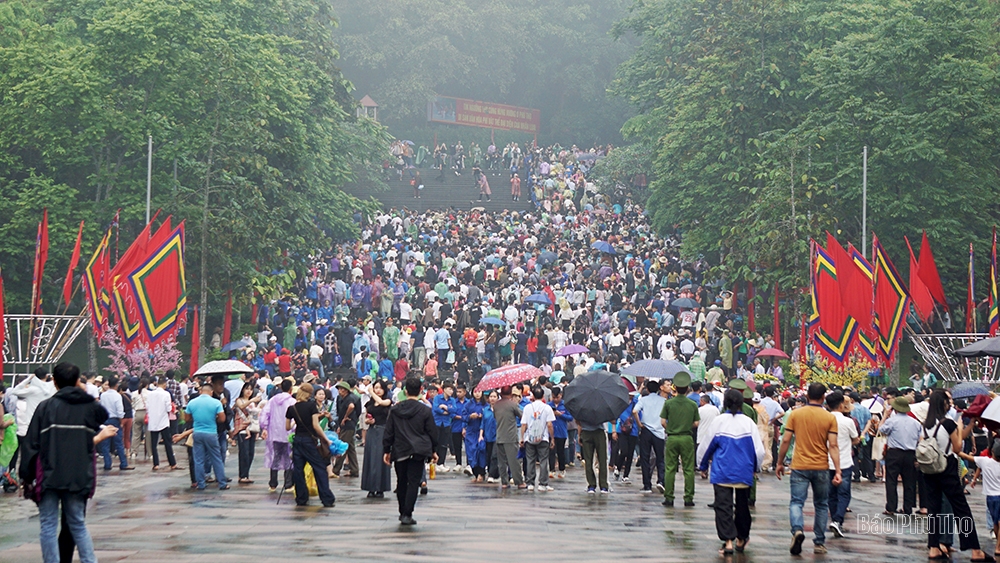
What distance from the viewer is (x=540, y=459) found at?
17.8m

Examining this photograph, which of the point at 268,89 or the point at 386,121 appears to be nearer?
the point at 268,89

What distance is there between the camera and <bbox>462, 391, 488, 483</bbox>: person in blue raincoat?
1897 centimetres

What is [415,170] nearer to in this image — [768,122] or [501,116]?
[501,116]

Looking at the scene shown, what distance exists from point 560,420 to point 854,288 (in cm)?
853

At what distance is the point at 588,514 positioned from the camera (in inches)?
586

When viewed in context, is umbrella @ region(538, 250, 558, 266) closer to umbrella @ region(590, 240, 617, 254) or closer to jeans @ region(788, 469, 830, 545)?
umbrella @ region(590, 240, 617, 254)

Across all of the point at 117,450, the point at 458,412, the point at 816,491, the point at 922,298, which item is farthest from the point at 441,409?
the point at 922,298

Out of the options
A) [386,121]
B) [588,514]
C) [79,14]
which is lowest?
[588,514]

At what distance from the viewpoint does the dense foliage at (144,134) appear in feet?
109

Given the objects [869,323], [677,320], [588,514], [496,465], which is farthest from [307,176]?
[588,514]

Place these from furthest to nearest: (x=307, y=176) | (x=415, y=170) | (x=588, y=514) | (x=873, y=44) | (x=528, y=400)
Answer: (x=415, y=170)
(x=307, y=176)
(x=873, y=44)
(x=528, y=400)
(x=588, y=514)

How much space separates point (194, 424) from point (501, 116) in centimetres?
5638

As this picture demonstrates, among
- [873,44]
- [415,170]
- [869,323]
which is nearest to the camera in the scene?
[869,323]

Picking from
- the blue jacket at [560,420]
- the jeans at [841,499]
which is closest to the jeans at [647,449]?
the blue jacket at [560,420]
